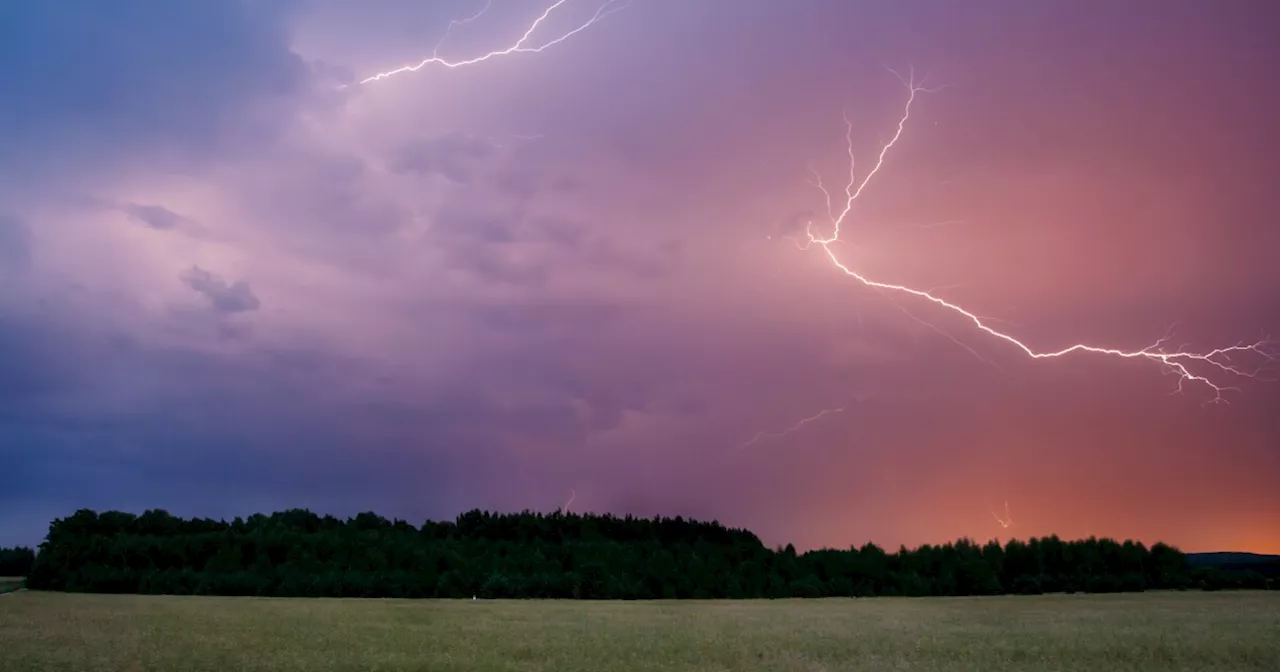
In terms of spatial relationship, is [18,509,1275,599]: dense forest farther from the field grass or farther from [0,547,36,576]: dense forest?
the field grass

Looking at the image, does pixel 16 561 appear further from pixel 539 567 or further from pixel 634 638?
pixel 634 638

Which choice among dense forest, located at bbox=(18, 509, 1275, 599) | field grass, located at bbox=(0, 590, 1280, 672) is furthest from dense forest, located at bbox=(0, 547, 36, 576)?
field grass, located at bbox=(0, 590, 1280, 672)

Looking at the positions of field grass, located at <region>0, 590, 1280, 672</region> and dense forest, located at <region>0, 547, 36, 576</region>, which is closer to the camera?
field grass, located at <region>0, 590, 1280, 672</region>

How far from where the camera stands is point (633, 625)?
1864cm

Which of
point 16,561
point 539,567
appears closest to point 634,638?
point 539,567

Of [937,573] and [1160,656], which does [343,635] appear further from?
[937,573]

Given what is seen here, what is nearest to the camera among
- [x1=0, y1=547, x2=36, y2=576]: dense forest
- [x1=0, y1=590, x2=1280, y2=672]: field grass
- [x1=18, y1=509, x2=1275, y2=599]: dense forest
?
[x1=0, y1=590, x2=1280, y2=672]: field grass

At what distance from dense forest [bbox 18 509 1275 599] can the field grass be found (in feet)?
27.7

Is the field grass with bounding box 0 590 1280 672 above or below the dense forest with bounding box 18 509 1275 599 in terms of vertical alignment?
below

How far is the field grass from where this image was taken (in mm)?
12984

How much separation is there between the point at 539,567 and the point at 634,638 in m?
19.8

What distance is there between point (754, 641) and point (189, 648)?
28.0 feet

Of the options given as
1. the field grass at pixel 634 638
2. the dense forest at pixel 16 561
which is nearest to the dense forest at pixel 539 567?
the dense forest at pixel 16 561

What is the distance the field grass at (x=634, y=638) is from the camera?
13.0 m
